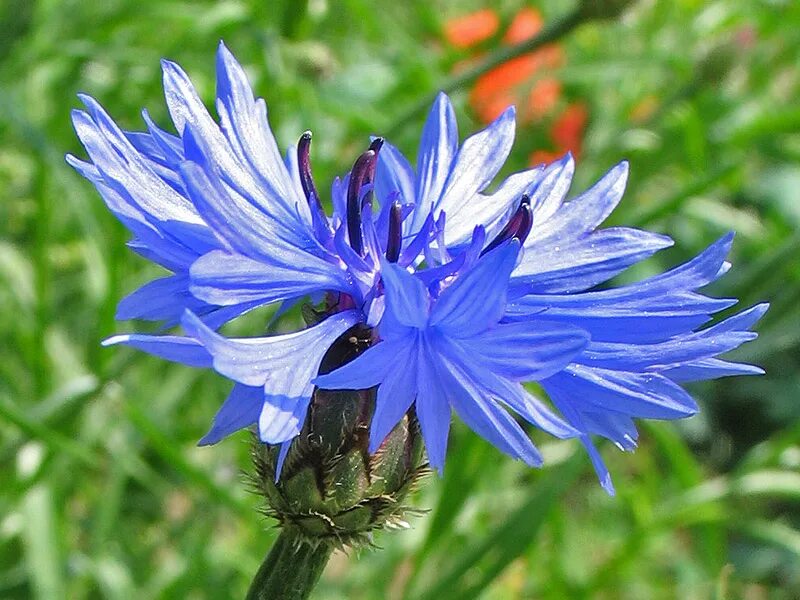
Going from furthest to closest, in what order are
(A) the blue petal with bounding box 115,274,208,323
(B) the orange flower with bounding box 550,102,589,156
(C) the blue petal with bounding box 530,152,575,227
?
(B) the orange flower with bounding box 550,102,589,156 < (C) the blue petal with bounding box 530,152,575,227 < (A) the blue petal with bounding box 115,274,208,323

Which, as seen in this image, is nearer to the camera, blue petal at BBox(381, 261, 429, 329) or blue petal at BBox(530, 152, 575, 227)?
blue petal at BBox(381, 261, 429, 329)

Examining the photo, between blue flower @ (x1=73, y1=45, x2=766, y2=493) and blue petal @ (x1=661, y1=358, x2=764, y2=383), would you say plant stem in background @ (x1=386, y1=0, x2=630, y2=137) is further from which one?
blue petal @ (x1=661, y1=358, x2=764, y2=383)

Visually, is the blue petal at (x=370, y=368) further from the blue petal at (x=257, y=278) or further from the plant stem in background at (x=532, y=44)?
the plant stem in background at (x=532, y=44)

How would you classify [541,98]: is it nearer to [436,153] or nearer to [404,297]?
[436,153]

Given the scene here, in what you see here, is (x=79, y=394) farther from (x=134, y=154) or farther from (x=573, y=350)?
(x=573, y=350)

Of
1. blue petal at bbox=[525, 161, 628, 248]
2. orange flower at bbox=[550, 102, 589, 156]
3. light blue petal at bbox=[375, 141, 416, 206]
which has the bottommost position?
orange flower at bbox=[550, 102, 589, 156]

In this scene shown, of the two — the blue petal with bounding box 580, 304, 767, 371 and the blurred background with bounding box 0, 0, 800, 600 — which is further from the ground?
the blue petal with bounding box 580, 304, 767, 371

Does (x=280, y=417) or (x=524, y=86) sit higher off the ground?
(x=280, y=417)

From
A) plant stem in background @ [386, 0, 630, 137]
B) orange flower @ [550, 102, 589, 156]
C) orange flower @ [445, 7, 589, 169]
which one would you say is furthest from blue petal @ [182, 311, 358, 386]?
orange flower @ [550, 102, 589, 156]

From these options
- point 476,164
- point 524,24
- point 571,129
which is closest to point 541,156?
point 571,129

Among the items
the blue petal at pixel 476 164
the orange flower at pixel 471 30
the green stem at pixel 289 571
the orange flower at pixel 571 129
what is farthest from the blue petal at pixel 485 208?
the orange flower at pixel 571 129
